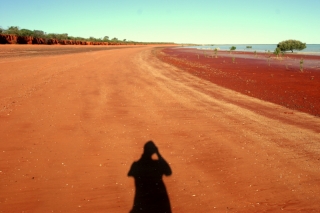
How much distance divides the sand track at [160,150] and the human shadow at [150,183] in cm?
11

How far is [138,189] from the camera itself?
3.88 metres

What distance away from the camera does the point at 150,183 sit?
4.06 m

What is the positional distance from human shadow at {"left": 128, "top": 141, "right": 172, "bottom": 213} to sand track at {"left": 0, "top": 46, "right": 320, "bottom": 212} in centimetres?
11

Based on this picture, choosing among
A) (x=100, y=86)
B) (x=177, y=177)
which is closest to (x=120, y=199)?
(x=177, y=177)

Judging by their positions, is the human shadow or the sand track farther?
the sand track

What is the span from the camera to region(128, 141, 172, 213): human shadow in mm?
3494

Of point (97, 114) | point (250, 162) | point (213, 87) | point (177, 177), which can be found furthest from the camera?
point (213, 87)

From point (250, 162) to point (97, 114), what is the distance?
430 cm

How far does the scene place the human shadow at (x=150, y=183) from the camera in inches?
138

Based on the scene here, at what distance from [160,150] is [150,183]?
4.02 ft

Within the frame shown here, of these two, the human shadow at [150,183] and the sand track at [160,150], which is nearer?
the human shadow at [150,183]

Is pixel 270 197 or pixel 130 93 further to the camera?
pixel 130 93

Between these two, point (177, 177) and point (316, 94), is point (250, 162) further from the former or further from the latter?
point (316, 94)

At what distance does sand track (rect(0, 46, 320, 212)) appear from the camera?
3.67m
